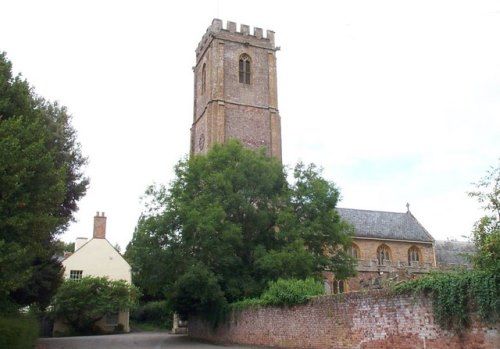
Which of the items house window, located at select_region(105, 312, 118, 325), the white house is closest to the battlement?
the white house

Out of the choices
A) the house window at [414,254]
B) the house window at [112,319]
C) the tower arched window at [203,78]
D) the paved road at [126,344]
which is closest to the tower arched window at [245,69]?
A: the tower arched window at [203,78]

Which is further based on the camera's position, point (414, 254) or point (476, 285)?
point (414, 254)

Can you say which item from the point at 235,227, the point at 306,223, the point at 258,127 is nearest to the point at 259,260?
the point at 235,227

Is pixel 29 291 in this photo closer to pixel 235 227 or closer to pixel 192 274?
pixel 192 274

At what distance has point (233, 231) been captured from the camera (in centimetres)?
2567

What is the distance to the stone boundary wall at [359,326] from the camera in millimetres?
12781

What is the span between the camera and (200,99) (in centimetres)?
4762

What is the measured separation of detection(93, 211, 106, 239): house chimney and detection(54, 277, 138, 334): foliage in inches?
198

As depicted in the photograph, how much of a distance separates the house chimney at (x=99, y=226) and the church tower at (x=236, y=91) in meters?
9.67

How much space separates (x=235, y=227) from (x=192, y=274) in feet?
10.3

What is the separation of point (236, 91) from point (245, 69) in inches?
108

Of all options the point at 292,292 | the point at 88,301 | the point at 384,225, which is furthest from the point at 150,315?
the point at 292,292

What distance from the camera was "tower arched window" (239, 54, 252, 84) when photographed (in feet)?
149

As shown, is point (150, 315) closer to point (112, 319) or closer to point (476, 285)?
point (112, 319)
